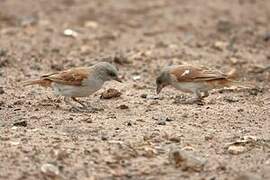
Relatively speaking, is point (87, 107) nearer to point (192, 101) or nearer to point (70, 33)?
point (192, 101)

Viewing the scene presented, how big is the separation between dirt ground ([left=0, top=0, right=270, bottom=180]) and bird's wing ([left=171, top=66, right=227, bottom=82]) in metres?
0.37

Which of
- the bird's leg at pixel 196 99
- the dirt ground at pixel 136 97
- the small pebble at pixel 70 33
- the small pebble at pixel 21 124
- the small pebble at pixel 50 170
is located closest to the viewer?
the small pebble at pixel 50 170

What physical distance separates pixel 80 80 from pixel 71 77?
0.42 feet

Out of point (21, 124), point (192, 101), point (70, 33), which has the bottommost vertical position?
point (70, 33)

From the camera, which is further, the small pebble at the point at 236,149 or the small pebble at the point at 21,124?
the small pebble at the point at 21,124

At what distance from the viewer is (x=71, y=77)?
10609 millimetres

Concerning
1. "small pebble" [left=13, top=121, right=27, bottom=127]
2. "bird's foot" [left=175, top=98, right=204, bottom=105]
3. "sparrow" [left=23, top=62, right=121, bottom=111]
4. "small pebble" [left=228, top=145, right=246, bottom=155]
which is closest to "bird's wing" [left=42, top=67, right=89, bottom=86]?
"sparrow" [left=23, top=62, right=121, bottom=111]

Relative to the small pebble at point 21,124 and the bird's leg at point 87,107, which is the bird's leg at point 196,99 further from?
the small pebble at point 21,124

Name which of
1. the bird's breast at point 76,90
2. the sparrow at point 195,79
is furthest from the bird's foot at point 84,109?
the sparrow at point 195,79

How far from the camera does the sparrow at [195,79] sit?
435 inches

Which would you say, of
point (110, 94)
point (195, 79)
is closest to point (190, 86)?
point (195, 79)

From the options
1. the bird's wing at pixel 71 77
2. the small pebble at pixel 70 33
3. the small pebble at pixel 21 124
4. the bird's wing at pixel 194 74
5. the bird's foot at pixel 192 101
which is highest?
the bird's wing at pixel 71 77

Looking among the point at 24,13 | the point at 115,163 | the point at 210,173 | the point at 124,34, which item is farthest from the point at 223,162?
the point at 24,13

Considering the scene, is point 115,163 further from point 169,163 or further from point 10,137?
point 10,137
